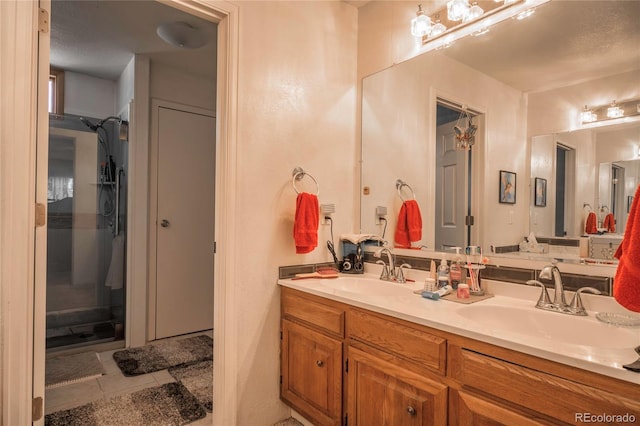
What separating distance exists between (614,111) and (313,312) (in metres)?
1.54

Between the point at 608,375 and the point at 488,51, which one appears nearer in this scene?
the point at 608,375

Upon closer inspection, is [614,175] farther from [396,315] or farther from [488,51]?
[396,315]

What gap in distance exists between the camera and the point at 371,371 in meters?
1.44

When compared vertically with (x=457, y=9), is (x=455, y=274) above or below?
below

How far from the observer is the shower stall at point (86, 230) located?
3018 millimetres

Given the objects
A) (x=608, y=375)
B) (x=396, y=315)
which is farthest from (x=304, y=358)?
(x=608, y=375)

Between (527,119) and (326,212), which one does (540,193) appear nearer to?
(527,119)

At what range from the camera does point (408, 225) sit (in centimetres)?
209

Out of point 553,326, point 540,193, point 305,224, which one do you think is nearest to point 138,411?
point 305,224

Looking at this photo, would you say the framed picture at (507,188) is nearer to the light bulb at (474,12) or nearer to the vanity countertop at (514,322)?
the vanity countertop at (514,322)

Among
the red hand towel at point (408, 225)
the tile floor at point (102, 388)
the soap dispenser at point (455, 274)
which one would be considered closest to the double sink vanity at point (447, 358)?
the soap dispenser at point (455, 274)

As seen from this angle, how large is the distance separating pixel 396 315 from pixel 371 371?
0.29 meters

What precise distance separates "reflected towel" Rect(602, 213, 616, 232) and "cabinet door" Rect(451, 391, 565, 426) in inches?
33.0

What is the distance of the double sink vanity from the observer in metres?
0.90
